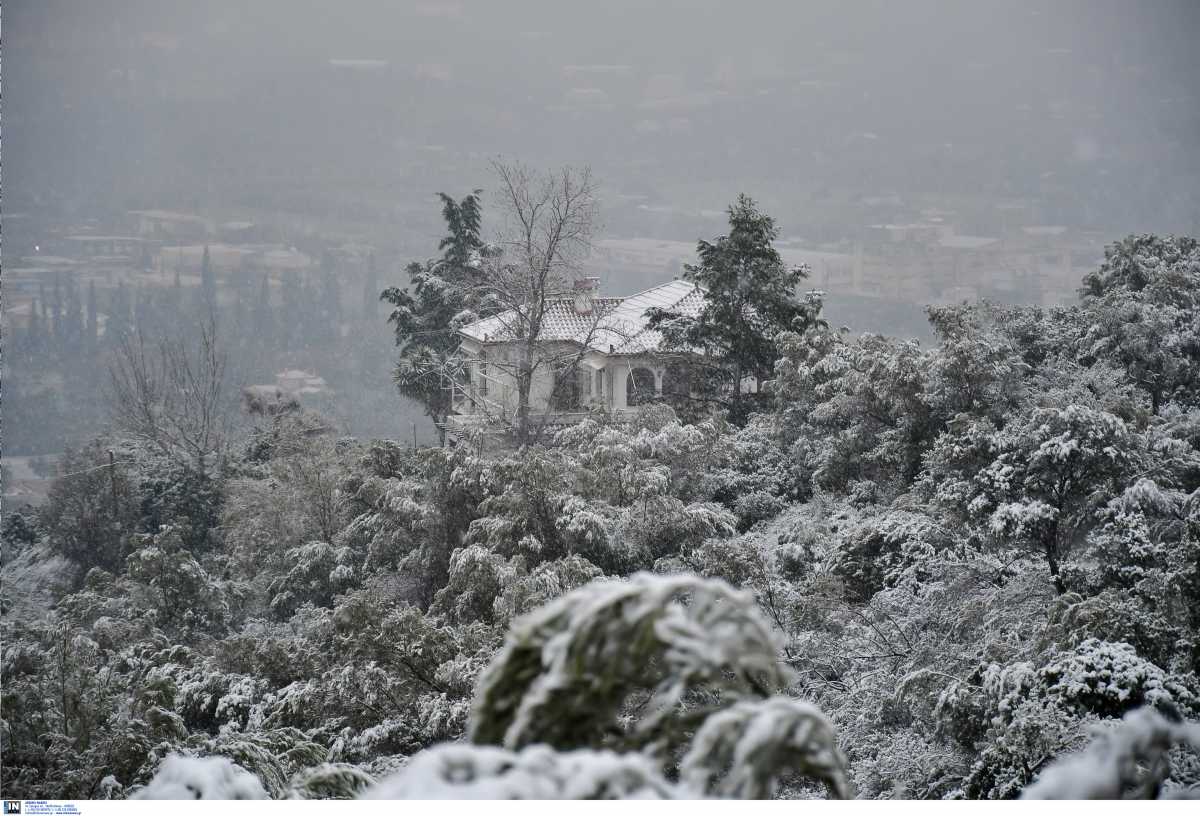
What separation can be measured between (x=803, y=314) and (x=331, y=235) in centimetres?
1073

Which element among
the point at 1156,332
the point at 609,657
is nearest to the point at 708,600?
the point at 609,657

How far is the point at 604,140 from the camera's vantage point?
14.7 metres

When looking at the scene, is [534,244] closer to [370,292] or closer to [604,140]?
[604,140]

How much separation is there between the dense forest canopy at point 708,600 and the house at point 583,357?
1869 mm

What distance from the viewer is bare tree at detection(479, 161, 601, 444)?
9219mm

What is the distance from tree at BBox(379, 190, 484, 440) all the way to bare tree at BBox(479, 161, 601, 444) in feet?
12.4

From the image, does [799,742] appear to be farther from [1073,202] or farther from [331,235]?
[331,235]

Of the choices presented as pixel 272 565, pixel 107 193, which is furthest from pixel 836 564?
pixel 107 193

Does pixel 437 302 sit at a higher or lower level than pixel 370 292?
lower

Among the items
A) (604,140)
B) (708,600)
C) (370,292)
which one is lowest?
(708,600)

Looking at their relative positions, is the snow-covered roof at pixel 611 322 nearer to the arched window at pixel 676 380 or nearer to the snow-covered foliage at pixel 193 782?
the arched window at pixel 676 380

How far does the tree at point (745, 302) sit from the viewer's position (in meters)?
10.3

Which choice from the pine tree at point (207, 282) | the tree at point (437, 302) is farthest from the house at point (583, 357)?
the pine tree at point (207, 282)

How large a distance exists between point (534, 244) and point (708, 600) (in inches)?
340
